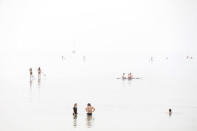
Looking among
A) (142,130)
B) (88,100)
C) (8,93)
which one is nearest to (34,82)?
(8,93)

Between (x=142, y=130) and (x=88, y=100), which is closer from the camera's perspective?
(x=142, y=130)

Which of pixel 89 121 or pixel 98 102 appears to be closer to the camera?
pixel 89 121

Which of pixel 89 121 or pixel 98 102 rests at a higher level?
pixel 98 102

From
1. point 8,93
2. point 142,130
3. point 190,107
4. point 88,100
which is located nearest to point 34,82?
point 8,93

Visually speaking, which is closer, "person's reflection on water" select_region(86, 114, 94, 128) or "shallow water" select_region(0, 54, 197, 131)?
"person's reflection on water" select_region(86, 114, 94, 128)

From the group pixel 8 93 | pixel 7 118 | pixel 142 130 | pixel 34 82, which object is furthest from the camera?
pixel 34 82

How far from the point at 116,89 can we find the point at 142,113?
45.8ft

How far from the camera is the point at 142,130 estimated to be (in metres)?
41.5

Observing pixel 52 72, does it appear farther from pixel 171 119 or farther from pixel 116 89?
pixel 171 119

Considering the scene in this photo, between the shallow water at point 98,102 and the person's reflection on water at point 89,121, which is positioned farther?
the shallow water at point 98,102

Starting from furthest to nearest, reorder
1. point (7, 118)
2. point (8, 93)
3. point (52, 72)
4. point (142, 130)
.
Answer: point (52, 72) < point (8, 93) < point (7, 118) < point (142, 130)

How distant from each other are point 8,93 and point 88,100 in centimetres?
835

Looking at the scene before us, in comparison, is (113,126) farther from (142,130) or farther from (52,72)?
(52,72)

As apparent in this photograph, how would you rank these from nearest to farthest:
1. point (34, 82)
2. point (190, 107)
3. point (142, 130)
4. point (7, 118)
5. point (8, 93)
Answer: point (142, 130) < point (7, 118) < point (190, 107) < point (8, 93) < point (34, 82)
